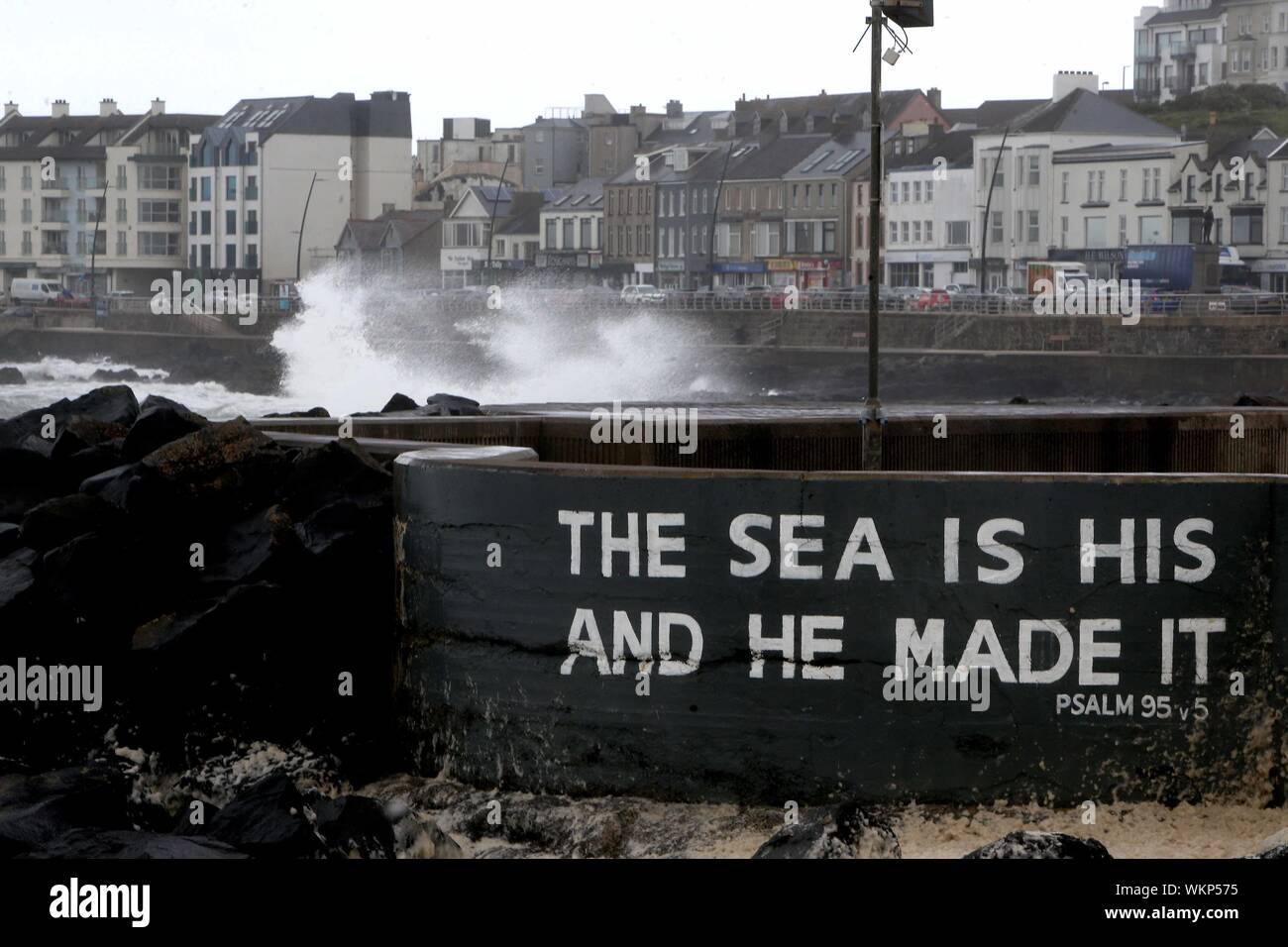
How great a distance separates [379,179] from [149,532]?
334 feet

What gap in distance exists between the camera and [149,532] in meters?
9.63

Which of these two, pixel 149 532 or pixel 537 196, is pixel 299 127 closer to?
pixel 537 196

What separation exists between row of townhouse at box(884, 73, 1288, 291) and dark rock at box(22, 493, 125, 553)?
70.1m

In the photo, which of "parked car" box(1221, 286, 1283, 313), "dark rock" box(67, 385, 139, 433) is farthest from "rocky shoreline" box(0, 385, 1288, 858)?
"parked car" box(1221, 286, 1283, 313)

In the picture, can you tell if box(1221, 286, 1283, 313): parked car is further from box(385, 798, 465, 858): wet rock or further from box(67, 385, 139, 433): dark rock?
box(385, 798, 465, 858): wet rock

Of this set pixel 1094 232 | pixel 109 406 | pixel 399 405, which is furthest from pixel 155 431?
pixel 1094 232

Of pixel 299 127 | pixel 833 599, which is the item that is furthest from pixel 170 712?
pixel 299 127

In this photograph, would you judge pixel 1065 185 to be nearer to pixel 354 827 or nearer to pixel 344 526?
pixel 344 526

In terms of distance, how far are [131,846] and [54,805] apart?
0.77 metres

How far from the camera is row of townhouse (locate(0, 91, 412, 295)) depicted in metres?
106

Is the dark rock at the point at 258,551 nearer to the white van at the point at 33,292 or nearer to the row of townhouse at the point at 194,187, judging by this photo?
the row of townhouse at the point at 194,187

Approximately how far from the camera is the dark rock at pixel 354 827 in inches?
309

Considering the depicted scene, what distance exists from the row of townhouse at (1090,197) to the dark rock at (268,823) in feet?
236
